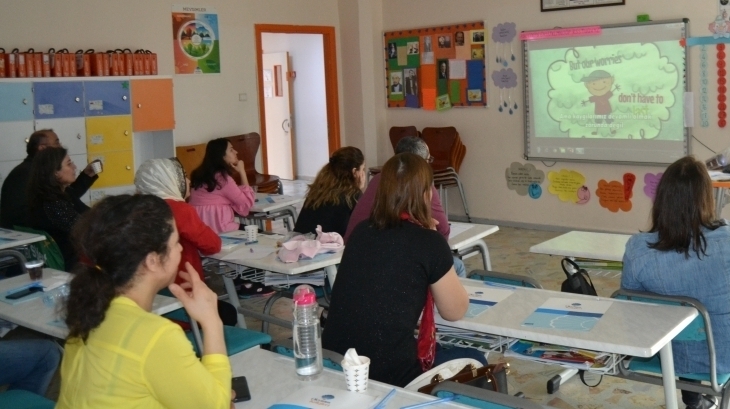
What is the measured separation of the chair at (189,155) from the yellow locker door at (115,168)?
612mm

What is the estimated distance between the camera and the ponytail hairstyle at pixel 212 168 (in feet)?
18.8

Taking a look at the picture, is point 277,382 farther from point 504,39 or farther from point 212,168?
point 504,39

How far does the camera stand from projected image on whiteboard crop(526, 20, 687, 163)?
23.6 feet

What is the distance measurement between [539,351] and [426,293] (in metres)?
0.54

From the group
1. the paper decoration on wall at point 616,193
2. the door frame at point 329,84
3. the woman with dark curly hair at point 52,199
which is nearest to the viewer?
the woman with dark curly hair at point 52,199

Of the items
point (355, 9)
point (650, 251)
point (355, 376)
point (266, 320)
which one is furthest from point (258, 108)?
point (355, 376)

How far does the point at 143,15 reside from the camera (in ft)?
26.2

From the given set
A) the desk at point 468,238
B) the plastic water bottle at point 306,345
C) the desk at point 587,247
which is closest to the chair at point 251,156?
the desk at point 468,238

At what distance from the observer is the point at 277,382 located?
2482 mm

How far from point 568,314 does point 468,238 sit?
Result: 63.3 inches

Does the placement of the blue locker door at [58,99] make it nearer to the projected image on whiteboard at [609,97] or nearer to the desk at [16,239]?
the desk at [16,239]

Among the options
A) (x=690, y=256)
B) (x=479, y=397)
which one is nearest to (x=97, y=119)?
(x=690, y=256)

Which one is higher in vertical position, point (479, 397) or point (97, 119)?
point (97, 119)

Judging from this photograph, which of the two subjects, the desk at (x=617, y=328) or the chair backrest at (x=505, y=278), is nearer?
the desk at (x=617, y=328)
